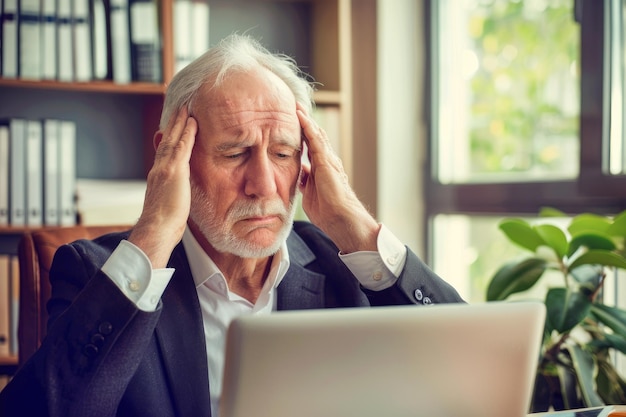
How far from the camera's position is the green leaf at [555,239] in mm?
1791

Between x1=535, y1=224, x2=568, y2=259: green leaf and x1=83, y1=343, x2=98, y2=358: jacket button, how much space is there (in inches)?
44.0

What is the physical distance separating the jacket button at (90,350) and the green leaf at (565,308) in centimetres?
103

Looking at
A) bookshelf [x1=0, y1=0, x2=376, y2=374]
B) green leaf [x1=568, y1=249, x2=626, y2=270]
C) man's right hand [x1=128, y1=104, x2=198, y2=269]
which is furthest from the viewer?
bookshelf [x1=0, y1=0, x2=376, y2=374]

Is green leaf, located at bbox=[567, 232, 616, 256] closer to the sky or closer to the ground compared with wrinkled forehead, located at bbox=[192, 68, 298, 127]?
closer to the ground

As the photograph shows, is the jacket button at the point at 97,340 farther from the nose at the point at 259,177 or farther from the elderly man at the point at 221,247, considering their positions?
the nose at the point at 259,177

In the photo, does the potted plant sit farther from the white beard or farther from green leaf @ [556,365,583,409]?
the white beard

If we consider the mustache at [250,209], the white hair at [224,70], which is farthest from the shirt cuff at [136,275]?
the white hair at [224,70]

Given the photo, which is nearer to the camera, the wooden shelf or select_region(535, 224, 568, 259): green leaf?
select_region(535, 224, 568, 259): green leaf

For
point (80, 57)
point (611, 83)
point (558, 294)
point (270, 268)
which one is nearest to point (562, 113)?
point (611, 83)

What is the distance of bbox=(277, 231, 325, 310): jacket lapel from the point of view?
4.87 feet

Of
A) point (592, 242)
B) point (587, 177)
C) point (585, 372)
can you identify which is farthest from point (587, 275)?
point (587, 177)

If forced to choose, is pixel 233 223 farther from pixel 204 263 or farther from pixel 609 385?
pixel 609 385

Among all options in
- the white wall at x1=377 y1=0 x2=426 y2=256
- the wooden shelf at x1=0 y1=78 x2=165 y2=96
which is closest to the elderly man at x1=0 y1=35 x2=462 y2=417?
the wooden shelf at x1=0 y1=78 x2=165 y2=96

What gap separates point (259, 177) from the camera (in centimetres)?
143
